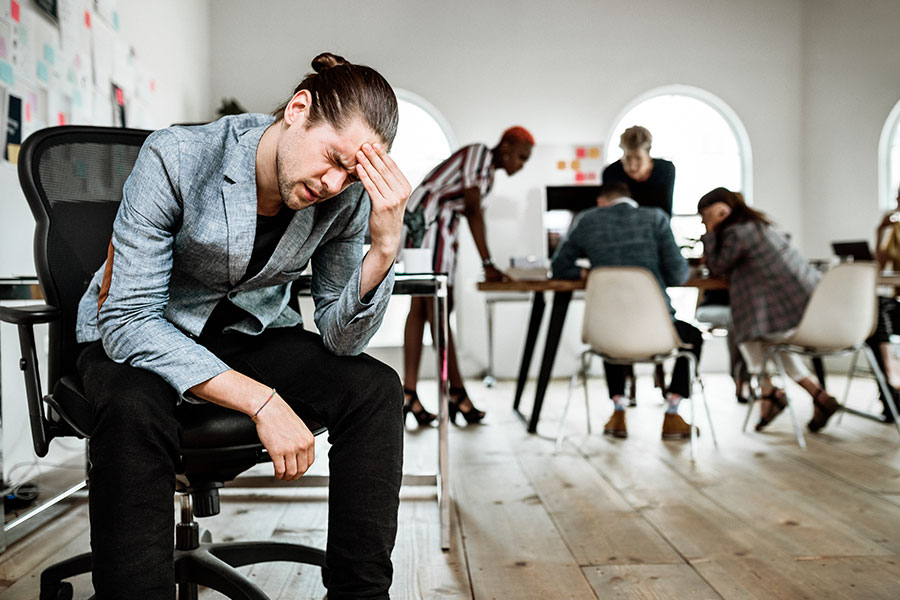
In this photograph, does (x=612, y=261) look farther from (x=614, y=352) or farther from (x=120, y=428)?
(x=120, y=428)

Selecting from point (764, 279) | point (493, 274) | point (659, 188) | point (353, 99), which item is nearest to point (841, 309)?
point (764, 279)

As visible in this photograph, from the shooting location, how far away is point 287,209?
4.19 ft

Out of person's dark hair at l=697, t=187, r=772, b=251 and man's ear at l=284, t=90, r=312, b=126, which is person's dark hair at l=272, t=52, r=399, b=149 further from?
person's dark hair at l=697, t=187, r=772, b=251

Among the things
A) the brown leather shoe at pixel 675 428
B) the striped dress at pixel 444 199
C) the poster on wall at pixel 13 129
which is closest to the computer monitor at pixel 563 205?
the striped dress at pixel 444 199

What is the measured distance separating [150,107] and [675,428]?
3.26 meters

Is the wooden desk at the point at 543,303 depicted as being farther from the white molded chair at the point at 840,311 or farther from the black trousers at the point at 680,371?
the white molded chair at the point at 840,311

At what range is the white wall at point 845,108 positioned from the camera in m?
4.81

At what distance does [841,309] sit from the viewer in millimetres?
3146

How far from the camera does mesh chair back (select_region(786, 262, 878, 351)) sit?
10.3 feet

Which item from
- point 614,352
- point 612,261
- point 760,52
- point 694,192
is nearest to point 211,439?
point 614,352

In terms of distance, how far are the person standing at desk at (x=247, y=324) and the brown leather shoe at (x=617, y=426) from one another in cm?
226

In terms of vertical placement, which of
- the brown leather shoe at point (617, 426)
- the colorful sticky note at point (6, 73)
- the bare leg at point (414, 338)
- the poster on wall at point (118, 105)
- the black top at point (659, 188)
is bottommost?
the brown leather shoe at point (617, 426)

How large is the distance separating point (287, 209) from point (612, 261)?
2.23 meters

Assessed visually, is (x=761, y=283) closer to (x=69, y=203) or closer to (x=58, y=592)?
(x=69, y=203)
